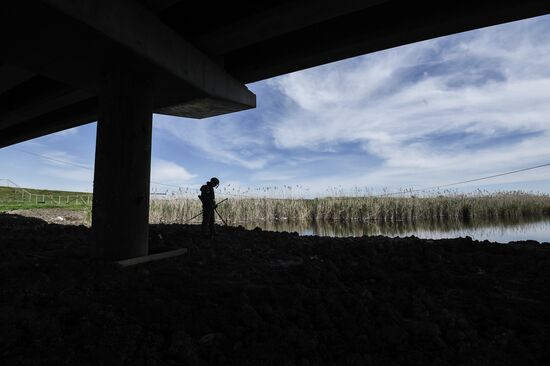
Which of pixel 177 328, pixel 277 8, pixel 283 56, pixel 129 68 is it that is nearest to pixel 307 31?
pixel 283 56

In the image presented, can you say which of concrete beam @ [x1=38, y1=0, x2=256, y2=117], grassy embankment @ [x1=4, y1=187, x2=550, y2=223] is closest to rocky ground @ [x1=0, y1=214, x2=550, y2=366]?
concrete beam @ [x1=38, y1=0, x2=256, y2=117]

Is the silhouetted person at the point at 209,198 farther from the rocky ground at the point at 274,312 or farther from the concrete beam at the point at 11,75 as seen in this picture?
the concrete beam at the point at 11,75

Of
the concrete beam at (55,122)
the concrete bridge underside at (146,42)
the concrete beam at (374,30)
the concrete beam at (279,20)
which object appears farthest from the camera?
the concrete beam at (55,122)

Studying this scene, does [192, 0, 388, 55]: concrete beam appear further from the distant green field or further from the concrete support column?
the distant green field

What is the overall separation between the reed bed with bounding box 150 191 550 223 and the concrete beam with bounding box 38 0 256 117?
14.3m

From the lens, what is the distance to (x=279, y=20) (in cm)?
476

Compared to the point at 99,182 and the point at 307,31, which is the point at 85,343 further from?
the point at 307,31

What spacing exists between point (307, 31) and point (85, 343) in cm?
553

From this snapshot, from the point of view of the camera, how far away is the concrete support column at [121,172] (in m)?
4.54

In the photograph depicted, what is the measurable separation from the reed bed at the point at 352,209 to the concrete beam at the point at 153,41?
46.9ft

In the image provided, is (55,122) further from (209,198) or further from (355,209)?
(355,209)

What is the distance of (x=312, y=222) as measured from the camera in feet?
66.7

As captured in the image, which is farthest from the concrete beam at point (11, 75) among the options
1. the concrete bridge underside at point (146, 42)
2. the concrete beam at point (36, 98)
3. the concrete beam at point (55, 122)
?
the concrete bridge underside at point (146, 42)

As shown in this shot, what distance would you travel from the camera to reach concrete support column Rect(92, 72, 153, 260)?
454 centimetres
